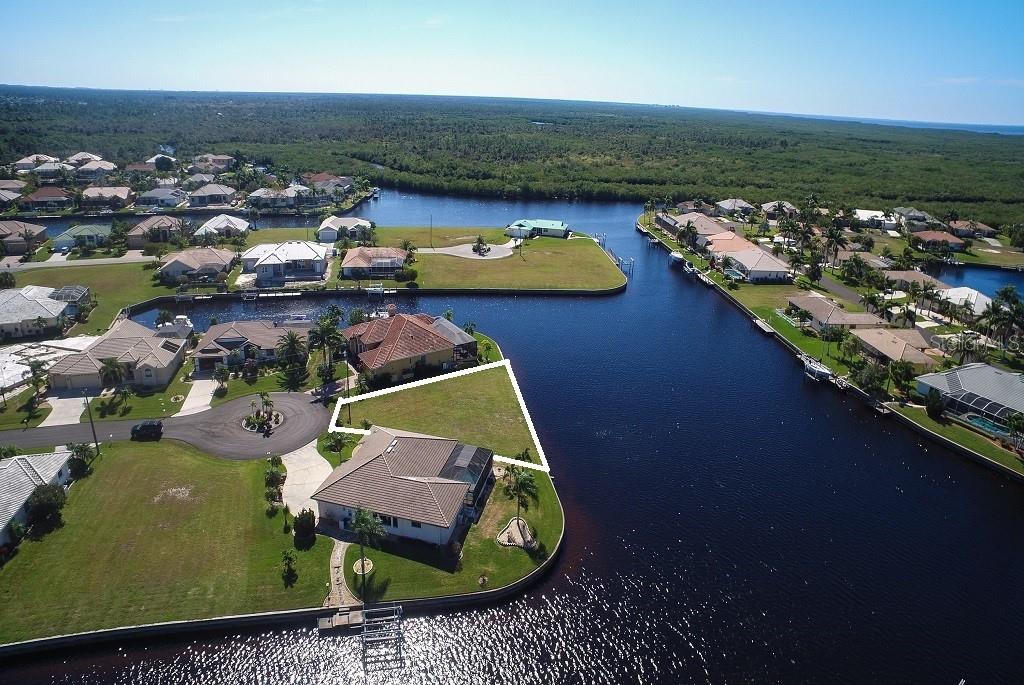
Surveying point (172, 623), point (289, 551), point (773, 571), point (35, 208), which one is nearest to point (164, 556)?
point (172, 623)

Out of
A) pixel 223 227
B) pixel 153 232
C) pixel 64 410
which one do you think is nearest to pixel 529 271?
pixel 223 227

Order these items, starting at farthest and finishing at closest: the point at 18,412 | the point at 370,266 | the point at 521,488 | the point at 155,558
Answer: the point at 370,266
the point at 18,412
the point at 521,488
the point at 155,558

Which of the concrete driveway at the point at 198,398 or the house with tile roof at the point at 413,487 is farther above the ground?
the house with tile roof at the point at 413,487

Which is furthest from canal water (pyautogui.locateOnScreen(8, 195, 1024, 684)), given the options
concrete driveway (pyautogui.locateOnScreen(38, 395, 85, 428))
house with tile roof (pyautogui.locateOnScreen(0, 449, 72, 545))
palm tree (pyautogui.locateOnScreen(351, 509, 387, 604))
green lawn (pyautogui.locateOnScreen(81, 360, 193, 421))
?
concrete driveway (pyautogui.locateOnScreen(38, 395, 85, 428))

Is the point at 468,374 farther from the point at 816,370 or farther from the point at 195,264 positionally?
the point at 195,264

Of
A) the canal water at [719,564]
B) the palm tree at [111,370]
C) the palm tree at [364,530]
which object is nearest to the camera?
the canal water at [719,564]

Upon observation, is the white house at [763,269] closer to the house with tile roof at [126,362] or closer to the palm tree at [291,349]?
the palm tree at [291,349]

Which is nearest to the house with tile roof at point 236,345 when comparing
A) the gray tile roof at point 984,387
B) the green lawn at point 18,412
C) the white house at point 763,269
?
the green lawn at point 18,412
